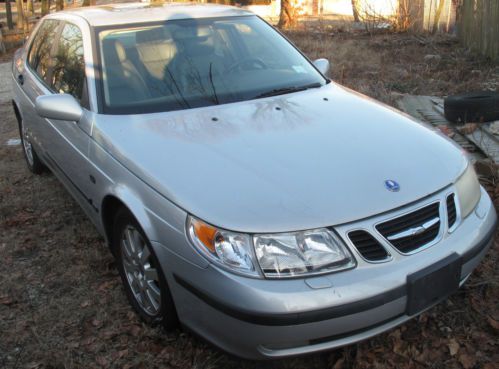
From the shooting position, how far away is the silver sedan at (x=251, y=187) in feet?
6.70

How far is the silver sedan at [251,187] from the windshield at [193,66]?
0.01 meters

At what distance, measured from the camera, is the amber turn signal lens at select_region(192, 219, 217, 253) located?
Answer: 209cm

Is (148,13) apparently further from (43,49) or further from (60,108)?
(43,49)

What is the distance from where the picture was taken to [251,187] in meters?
2.24

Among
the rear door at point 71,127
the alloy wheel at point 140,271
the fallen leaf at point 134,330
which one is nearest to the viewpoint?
the alloy wheel at point 140,271

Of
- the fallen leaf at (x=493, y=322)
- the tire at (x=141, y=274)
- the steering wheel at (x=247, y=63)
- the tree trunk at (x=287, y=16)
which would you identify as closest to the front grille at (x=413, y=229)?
the fallen leaf at (x=493, y=322)

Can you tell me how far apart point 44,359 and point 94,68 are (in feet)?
5.59

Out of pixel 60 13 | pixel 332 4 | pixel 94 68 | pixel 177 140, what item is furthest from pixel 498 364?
pixel 332 4

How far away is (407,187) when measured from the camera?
88.8 inches

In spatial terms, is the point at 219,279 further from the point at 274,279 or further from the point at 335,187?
the point at 335,187

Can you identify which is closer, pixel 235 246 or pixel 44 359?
pixel 235 246

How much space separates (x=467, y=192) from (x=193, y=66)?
6.07 ft

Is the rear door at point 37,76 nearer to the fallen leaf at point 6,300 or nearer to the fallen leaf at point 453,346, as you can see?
the fallen leaf at point 6,300

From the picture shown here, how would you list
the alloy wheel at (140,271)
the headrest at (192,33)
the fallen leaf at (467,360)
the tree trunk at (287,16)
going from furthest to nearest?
the tree trunk at (287,16)
the headrest at (192,33)
the alloy wheel at (140,271)
the fallen leaf at (467,360)
